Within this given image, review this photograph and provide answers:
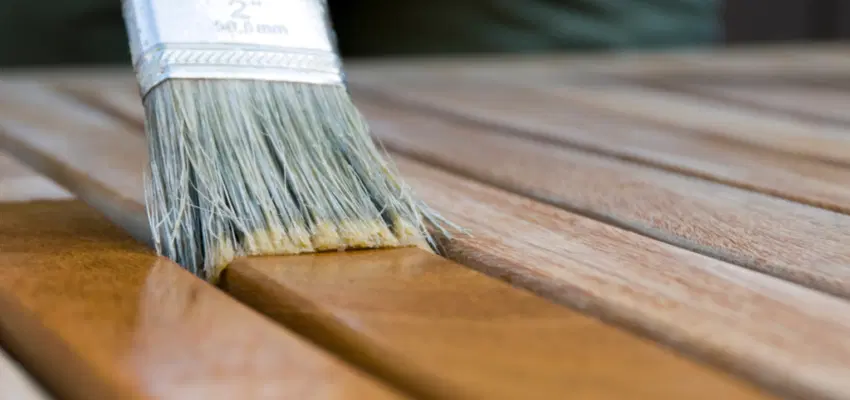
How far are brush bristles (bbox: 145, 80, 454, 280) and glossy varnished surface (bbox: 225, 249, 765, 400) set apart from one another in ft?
0.08

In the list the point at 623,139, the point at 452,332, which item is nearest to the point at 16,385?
the point at 452,332

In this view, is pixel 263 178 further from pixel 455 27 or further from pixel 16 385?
pixel 455 27

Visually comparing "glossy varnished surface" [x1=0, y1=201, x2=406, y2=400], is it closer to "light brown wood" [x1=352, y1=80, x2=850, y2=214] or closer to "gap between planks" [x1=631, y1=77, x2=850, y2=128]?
"light brown wood" [x1=352, y1=80, x2=850, y2=214]

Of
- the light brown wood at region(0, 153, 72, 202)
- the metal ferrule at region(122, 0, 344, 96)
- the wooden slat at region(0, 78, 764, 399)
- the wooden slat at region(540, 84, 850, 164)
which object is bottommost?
the wooden slat at region(540, 84, 850, 164)

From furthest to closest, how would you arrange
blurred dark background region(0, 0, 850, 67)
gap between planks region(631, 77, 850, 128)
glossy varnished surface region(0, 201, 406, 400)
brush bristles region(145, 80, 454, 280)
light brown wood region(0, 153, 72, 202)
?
blurred dark background region(0, 0, 850, 67) < gap between planks region(631, 77, 850, 128) < light brown wood region(0, 153, 72, 202) < brush bristles region(145, 80, 454, 280) < glossy varnished surface region(0, 201, 406, 400)

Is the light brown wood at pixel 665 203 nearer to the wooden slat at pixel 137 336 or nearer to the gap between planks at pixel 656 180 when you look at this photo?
the gap between planks at pixel 656 180

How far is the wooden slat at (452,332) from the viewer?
349mm

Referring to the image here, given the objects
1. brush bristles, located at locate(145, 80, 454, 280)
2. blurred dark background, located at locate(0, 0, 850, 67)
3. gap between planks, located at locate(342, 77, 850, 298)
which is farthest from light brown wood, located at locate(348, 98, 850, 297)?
blurred dark background, located at locate(0, 0, 850, 67)

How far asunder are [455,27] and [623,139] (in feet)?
2.85

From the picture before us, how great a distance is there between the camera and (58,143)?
81cm

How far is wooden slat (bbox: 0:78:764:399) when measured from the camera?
0.35 m

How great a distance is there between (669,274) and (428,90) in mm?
704

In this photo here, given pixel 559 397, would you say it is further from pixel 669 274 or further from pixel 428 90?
pixel 428 90

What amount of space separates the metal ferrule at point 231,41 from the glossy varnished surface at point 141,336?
126 mm
